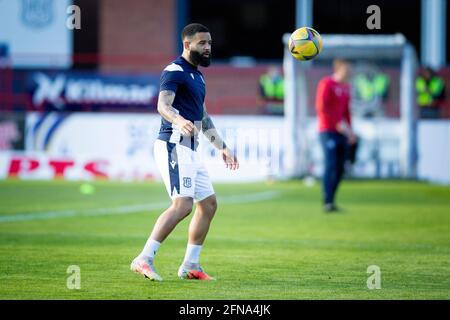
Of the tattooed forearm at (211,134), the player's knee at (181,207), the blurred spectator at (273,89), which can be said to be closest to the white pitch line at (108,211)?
the tattooed forearm at (211,134)

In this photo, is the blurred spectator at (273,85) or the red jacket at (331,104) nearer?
the red jacket at (331,104)

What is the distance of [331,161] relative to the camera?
18.0m

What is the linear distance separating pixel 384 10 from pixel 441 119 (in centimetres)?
715

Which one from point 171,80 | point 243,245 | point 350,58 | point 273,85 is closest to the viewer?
point 171,80

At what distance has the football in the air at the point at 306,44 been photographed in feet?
38.8

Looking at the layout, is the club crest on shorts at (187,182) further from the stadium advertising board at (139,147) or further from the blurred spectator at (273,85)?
the blurred spectator at (273,85)

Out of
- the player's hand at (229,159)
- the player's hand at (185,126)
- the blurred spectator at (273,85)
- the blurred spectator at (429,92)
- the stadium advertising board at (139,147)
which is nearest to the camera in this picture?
the player's hand at (185,126)

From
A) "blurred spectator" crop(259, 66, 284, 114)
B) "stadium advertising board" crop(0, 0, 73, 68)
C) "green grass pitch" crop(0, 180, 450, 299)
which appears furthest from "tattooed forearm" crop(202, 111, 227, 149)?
"stadium advertising board" crop(0, 0, 73, 68)

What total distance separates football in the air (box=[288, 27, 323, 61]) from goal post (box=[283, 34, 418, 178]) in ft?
49.9

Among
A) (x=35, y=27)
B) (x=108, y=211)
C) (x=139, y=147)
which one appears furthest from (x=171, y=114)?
(x=35, y=27)

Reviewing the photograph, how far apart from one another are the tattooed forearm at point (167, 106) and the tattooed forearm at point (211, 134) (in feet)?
1.82

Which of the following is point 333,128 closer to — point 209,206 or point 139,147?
point 209,206

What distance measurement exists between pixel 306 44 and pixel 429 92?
61.9 feet

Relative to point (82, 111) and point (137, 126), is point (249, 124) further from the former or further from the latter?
point (82, 111)
